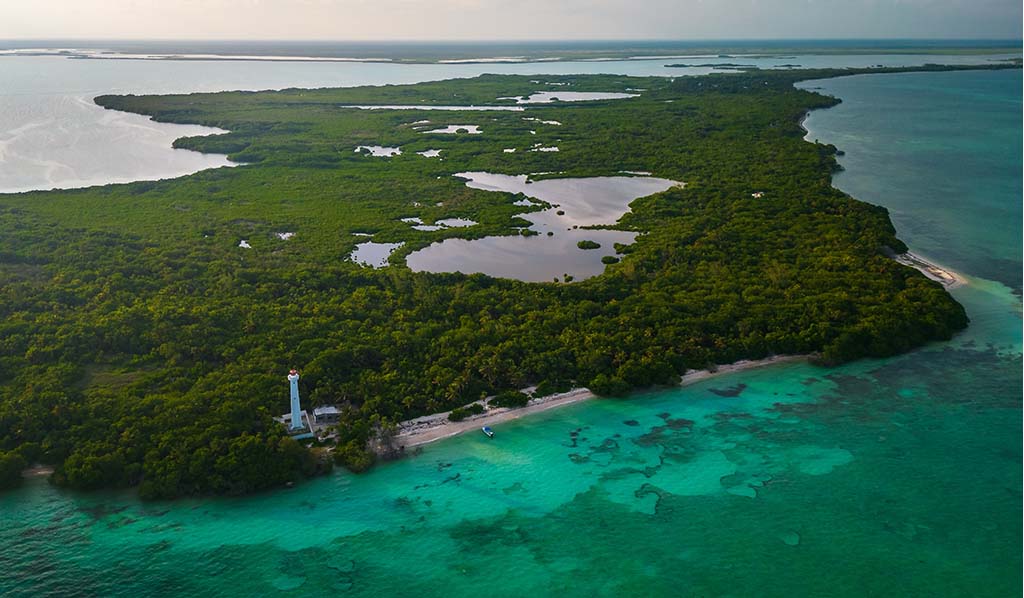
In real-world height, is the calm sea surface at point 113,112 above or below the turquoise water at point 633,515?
above

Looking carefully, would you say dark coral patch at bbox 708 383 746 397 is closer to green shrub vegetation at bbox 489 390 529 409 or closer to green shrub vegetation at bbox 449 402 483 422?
green shrub vegetation at bbox 489 390 529 409

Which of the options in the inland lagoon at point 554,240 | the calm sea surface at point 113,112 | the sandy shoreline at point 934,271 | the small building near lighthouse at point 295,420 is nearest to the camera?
the small building near lighthouse at point 295,420

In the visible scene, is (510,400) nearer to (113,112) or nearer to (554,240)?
(554,240)

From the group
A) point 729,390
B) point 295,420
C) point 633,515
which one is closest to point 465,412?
point 295,420

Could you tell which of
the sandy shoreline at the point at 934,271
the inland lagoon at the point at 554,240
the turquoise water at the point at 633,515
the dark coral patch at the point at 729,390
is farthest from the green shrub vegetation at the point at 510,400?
the sandy shoreline at the point at 934,271

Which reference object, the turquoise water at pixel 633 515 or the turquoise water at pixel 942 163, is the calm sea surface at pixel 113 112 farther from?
the turquoise water at pixel 942 163

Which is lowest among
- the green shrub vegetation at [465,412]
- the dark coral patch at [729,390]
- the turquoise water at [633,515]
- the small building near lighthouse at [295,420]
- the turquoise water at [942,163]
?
the turquoise water at [633,515]
